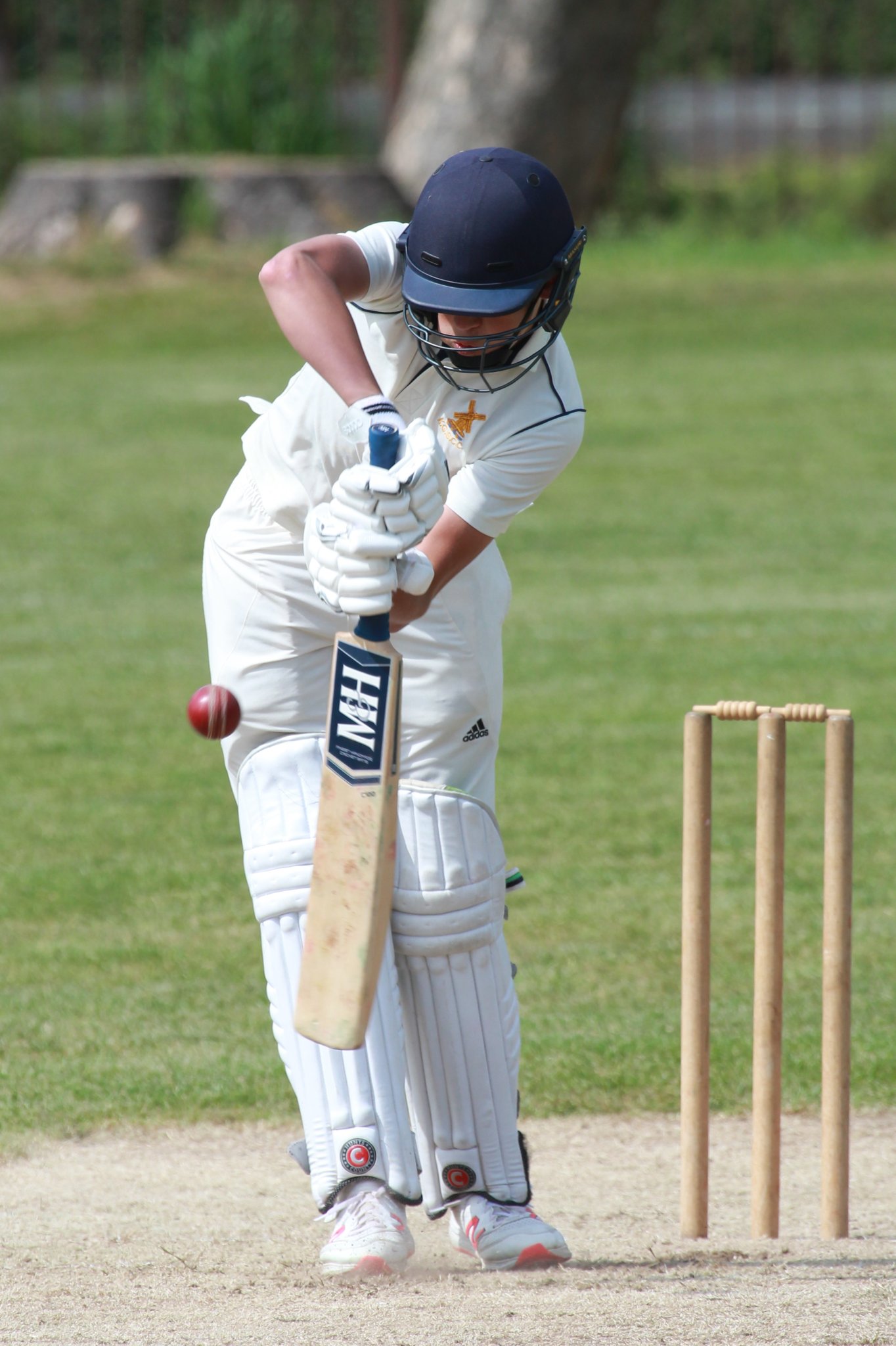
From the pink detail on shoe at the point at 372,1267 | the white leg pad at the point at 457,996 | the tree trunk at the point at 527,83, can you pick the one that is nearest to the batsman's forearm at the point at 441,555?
the white leg pad at the point at 457,996

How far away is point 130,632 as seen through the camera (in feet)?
25.4

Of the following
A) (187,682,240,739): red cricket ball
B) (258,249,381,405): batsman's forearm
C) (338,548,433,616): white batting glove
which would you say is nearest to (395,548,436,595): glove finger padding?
(338,548,433,616): white batting glove

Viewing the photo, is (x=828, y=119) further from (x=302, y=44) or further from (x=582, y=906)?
(x=582, y=906)

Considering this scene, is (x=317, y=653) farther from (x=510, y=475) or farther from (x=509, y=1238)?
(x=509, y=1238)

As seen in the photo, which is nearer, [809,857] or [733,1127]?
[733,1127]

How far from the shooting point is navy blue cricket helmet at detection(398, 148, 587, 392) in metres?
2.60

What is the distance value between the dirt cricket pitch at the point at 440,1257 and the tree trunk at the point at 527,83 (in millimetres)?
12305

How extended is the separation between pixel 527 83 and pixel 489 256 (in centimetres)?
1314

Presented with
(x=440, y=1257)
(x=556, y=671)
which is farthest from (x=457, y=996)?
(x=556, y=671)

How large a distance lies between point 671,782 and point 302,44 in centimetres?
1292

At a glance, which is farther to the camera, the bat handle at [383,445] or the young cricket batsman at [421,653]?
the young cricket batsman at [421,653]

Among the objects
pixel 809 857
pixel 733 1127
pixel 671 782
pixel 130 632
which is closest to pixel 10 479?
pixel 130 632

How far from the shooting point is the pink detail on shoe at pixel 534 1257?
9.36 ft

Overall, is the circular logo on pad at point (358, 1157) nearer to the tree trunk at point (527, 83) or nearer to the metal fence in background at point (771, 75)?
the tree trunk at point (527, 83)
